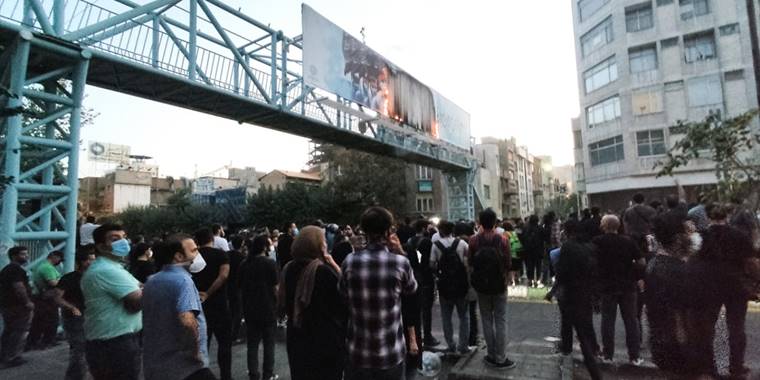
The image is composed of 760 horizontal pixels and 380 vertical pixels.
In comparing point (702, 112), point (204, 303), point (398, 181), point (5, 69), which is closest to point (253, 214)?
point (398, 181)

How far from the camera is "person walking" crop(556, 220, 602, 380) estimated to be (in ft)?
14.5

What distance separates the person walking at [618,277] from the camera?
4793 millimetres

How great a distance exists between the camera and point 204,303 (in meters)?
4.76

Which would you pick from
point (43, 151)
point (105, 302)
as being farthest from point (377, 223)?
point (43, 151)

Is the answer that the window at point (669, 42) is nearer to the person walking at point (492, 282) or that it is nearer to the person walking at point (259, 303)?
the person walking at point (492, 282)

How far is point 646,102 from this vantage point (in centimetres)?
2655

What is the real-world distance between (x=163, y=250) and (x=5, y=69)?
7.06 meters

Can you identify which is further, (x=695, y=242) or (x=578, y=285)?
(x=578, y=285)

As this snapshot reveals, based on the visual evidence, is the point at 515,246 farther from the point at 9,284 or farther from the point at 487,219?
the point at 9,284

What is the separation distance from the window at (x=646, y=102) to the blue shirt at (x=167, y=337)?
3032 centimetres

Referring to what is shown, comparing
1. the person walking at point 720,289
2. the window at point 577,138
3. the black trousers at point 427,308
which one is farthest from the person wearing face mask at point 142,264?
the window at point 577,138

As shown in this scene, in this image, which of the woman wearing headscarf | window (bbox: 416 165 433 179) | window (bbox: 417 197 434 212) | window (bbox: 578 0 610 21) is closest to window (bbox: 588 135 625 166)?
window (bbox: 578 0 610 21)

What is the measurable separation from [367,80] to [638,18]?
21431mm

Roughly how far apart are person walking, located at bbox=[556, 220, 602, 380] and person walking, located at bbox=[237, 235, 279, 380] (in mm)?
3333
